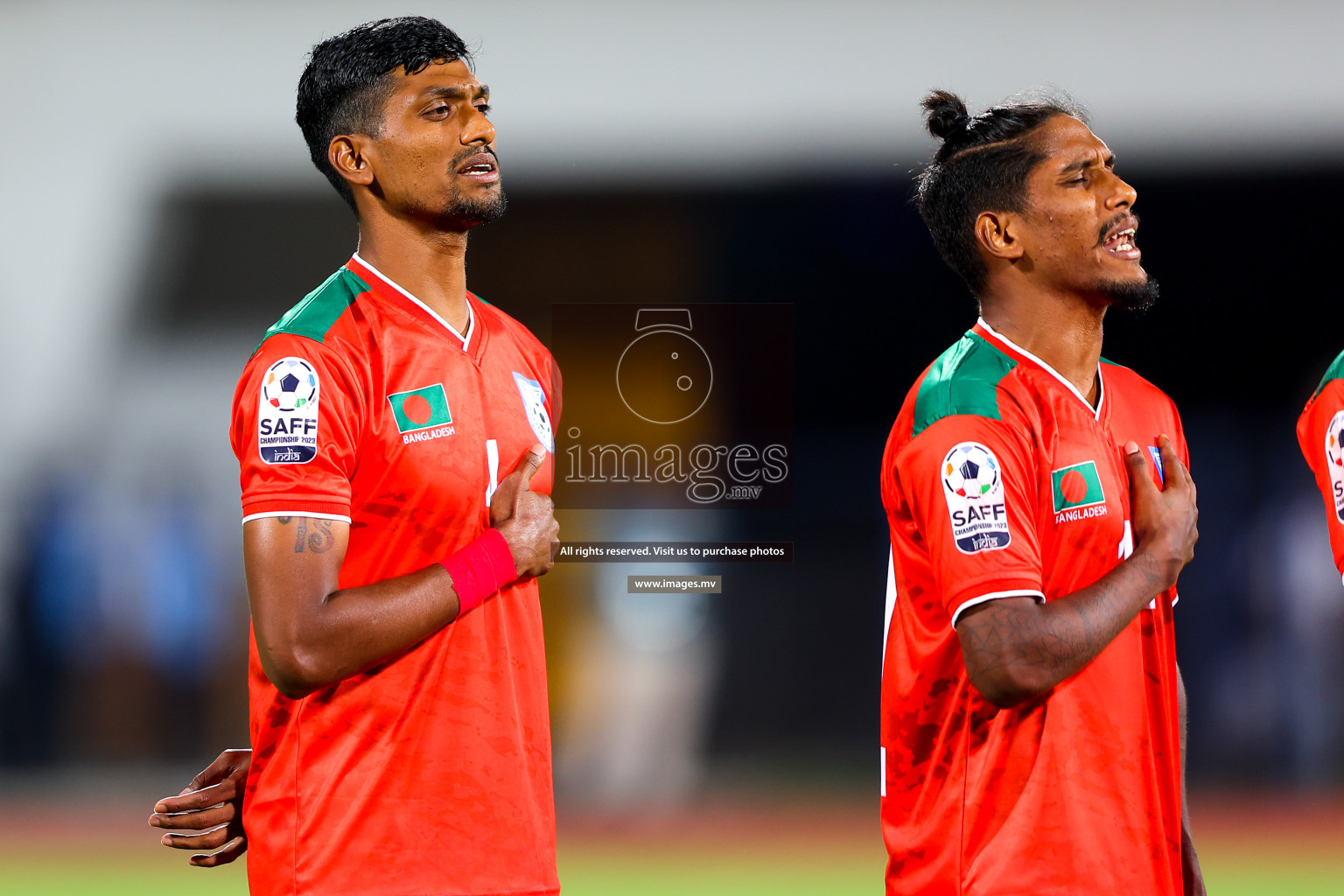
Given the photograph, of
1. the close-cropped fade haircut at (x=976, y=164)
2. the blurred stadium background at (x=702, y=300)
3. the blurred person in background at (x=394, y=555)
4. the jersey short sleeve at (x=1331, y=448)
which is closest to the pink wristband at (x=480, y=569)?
the blurred person in background at (x=394, y=555)

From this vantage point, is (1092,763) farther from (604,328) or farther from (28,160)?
(28,160)

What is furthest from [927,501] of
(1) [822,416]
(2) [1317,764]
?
(2) [1317,764]

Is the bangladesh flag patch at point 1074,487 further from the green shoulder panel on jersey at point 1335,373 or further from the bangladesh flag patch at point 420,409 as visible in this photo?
the bangladesh flag patch at point 420,409

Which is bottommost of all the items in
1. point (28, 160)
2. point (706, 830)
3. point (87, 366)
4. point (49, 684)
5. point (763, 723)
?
point (706, 830)

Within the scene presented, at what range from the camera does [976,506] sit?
1415 mm

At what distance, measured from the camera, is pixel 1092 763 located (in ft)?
4.75

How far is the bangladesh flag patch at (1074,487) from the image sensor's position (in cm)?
149

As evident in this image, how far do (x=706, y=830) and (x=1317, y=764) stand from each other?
174 cm

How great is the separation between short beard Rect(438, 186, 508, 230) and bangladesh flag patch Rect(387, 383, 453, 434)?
0.80 feet

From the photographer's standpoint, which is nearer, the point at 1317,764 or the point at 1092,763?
the point at 1092,763

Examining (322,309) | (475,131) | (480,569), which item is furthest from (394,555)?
(475,131)

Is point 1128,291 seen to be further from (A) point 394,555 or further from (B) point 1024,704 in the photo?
(A) point 394,555

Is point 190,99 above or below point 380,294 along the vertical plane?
above

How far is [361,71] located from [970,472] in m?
0.99
